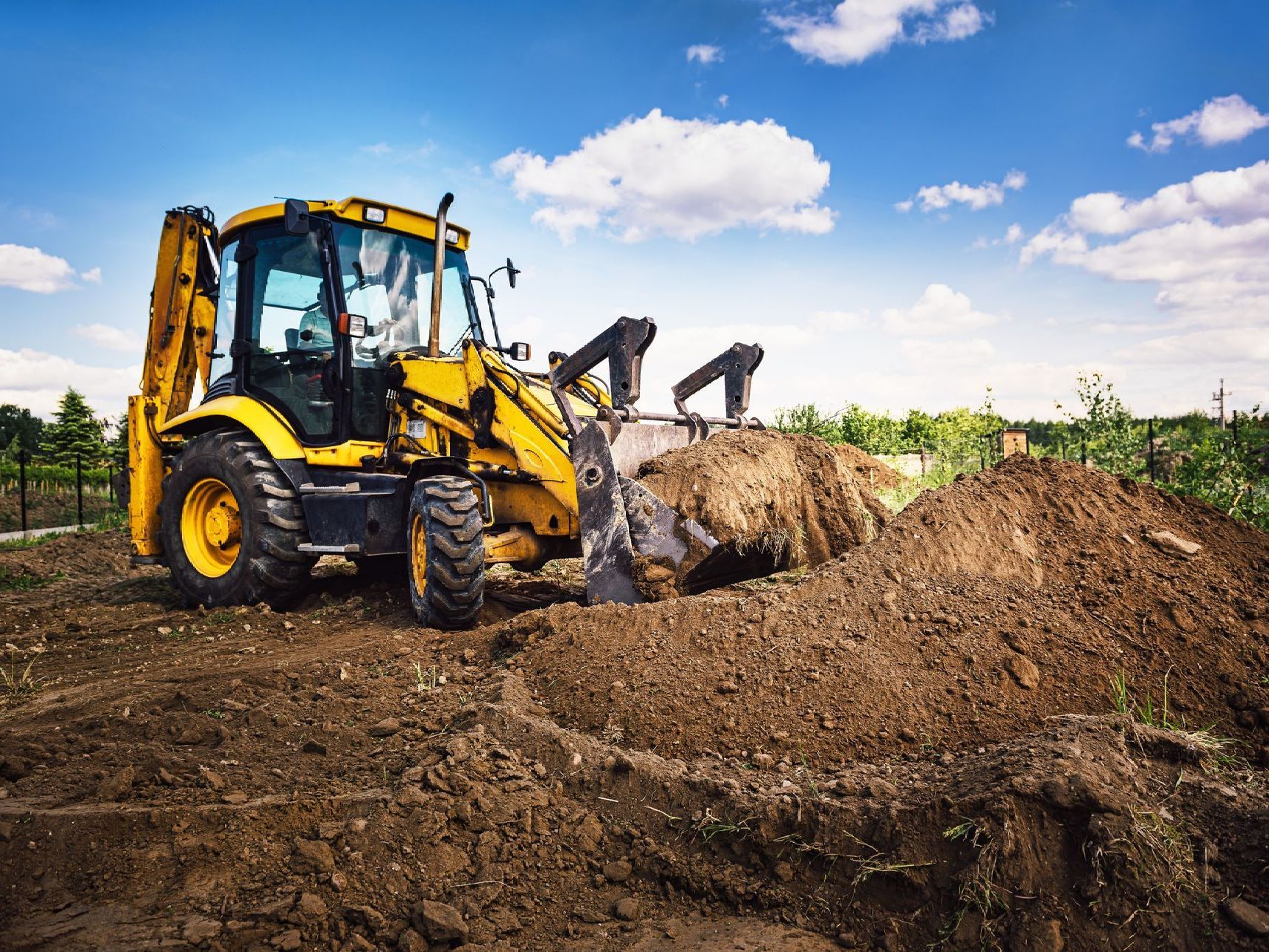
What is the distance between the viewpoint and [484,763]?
357 cm

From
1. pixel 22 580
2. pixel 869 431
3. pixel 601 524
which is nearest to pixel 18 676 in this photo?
pixel 601 524

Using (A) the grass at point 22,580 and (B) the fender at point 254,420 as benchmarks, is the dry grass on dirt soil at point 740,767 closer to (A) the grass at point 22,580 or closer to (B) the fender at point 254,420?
(B) the fender at point 254,420

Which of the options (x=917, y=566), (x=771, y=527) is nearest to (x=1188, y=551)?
(x=917, y=566)

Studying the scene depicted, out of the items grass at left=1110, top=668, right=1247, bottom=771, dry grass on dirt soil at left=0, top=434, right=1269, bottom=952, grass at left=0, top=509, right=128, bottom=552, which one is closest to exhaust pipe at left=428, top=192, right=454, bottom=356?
dry grass on dirt soil at left=0, top=434, right=1269, bottom=952

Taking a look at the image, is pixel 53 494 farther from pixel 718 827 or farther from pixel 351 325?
pixel 718 827

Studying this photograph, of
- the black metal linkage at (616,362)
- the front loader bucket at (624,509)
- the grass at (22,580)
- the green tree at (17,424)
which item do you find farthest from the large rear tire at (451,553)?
the green tree at (17,424)

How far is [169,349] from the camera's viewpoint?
879 centimetres

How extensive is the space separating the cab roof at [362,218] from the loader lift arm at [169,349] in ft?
2.44

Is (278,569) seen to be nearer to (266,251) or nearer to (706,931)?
(266,251)

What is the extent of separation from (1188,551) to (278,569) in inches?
262

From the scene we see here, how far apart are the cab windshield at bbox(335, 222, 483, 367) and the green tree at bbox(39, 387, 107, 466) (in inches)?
1122

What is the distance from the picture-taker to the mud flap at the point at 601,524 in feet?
18.4

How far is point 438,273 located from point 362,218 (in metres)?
0.97

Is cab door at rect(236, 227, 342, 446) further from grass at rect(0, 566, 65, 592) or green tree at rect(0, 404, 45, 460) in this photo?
green tree at rect(0, 404, 45, 460)
